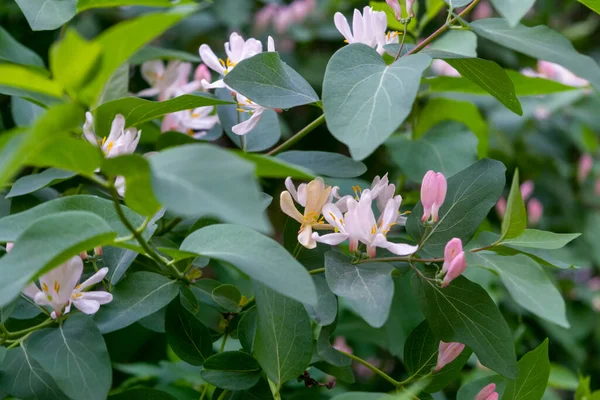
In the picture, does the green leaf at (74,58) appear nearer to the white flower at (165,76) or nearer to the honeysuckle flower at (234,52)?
the honeysuckle flower at (234,52)

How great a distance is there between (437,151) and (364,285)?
1.43 ft

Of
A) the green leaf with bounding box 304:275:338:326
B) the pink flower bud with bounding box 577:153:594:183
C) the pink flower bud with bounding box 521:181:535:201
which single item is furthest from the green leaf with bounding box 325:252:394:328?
the pink flower bud with bounding box 577:153:594:183

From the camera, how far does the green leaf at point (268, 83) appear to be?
0.57 m

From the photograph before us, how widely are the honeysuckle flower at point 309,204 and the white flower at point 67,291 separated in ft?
0.55

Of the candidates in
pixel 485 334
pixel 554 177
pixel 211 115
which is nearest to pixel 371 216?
pixel 485 334

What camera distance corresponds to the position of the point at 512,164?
1.60 metres

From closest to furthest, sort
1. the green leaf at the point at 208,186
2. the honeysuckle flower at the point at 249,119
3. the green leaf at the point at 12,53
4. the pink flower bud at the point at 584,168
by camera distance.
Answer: the green leaf at the point at 208,186 < the honeysuckle flower at the point at 249,119 < the green leaf at the point at 12,53 < the pink flower bud at the point at 584,168

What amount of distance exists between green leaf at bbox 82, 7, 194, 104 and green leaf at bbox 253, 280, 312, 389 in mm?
221

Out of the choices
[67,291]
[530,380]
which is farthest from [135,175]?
[530,380]

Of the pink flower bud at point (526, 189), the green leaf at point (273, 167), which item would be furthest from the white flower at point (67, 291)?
the pink flower bud at point (526, 189)

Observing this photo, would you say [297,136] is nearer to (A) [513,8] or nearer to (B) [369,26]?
(B) [369,26]

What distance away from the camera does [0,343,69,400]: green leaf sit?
54 centimetres

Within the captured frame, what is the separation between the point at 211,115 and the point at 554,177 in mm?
1128

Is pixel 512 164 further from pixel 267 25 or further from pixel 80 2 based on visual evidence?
pixel 80 2
